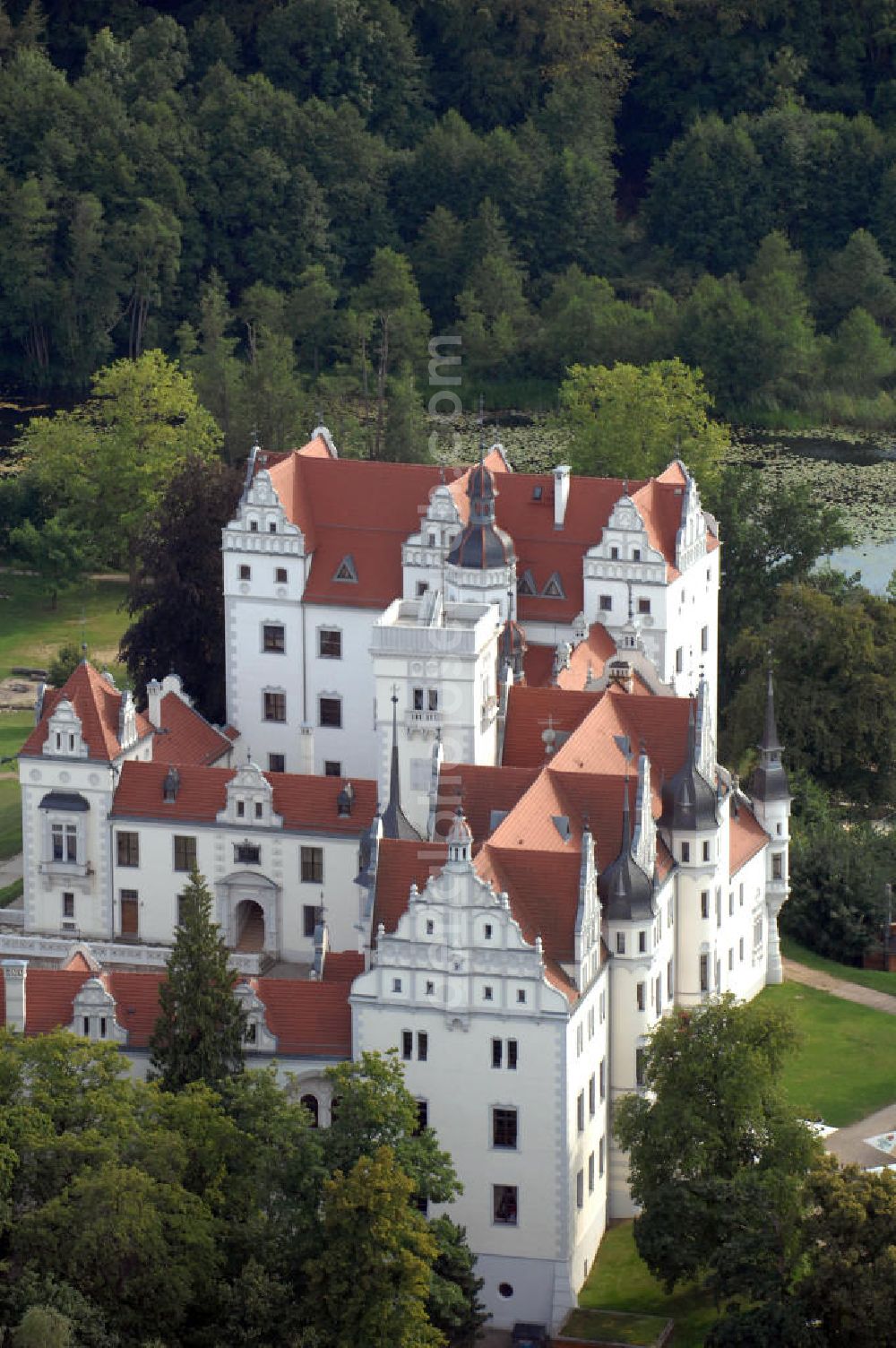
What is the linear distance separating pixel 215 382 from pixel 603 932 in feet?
216

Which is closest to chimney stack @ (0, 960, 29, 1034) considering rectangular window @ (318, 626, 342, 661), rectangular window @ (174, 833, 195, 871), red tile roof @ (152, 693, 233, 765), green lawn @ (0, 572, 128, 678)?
rectangular window @ (174, 833, 195, 871)

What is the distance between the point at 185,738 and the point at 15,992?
18.4 m

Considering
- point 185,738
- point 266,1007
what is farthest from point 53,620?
point 266,1007

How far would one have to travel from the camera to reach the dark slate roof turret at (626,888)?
97688 millimetres

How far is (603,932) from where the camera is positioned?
97875mm

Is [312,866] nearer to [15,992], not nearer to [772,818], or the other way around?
[772,818]

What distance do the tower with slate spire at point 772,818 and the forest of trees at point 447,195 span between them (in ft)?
186

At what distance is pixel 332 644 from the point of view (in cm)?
11788

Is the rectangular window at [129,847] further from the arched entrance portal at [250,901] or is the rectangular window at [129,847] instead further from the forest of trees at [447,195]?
the forest of trees at [447,195]

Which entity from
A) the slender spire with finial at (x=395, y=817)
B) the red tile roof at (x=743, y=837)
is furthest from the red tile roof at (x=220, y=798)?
the red tile roof at (x=743, y=837)

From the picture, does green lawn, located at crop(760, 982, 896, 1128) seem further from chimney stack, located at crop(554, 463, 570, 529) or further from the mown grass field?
the mown grass field

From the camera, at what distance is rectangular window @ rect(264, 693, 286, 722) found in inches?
4663

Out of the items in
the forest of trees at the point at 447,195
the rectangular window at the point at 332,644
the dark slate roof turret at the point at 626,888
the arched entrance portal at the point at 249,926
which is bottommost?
the arched entrance portal at the point at 249,926

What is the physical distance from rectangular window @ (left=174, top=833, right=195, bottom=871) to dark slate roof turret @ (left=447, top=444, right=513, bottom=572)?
12304 millimetres
